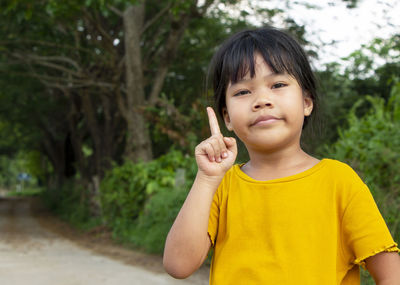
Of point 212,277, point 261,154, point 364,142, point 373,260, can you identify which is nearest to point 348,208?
point 373,260

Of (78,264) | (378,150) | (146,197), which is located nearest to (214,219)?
(378,150)

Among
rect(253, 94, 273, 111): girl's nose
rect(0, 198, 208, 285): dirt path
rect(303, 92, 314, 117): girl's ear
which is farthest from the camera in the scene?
rect(0, 198, 208, 285): dirt path

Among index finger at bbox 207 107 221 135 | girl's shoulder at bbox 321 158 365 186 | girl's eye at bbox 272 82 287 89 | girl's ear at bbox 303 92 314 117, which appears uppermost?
girl's eye at bbox 272 82 287 89

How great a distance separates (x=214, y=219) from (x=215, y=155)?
0.77ft

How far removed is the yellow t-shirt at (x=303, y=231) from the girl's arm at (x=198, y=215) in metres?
0.08

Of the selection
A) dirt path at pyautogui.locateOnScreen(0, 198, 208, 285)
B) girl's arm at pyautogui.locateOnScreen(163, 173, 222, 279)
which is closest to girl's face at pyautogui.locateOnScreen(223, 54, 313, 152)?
girl's arm at pyautogui.locateOnScreen(163, 173, 222, 279)

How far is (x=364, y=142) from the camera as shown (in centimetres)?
551

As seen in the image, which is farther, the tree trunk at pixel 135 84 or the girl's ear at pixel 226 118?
the tree trunk at pixel 135 84

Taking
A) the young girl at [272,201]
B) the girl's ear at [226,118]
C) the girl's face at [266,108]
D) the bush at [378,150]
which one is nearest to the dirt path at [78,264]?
the bush at [378,150]

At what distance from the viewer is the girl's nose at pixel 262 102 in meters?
1.48

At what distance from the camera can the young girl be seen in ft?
4.57

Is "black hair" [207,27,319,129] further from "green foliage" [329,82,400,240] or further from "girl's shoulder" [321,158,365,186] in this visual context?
"green foliage" [329,82,400,240]

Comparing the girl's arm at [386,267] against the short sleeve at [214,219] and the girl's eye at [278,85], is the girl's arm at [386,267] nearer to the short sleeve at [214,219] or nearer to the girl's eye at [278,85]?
the short sleeve at [214,219]

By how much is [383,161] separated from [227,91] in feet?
12.5
